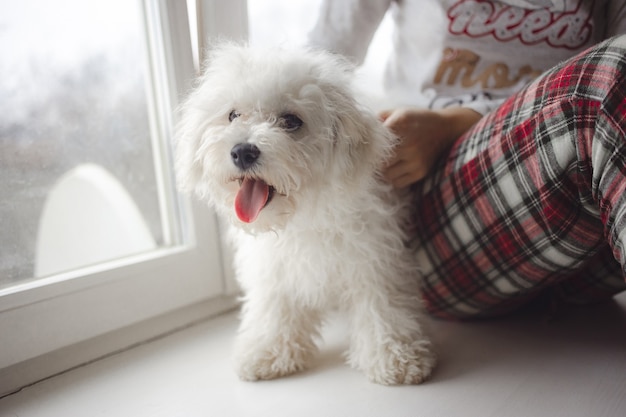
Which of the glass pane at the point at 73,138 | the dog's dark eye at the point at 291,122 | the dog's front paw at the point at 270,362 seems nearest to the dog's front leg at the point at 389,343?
the dog's front paw at the point at 270,362

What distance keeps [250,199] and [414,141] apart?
37 cm

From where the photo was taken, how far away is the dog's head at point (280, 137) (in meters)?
0.84

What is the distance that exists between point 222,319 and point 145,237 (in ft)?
0.95

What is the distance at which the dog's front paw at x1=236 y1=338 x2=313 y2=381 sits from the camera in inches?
38.2

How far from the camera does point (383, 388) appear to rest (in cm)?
92

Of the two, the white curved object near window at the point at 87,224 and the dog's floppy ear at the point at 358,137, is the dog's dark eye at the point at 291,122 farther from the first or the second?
the white curved object near window at the point at 87,224

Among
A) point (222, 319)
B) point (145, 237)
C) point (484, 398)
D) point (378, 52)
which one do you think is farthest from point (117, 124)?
point (484, 398)

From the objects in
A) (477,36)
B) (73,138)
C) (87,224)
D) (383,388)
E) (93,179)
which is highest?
(477,36)

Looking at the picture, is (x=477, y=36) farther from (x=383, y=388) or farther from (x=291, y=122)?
(x=383, y=388)

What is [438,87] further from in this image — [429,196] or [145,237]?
[145,237]

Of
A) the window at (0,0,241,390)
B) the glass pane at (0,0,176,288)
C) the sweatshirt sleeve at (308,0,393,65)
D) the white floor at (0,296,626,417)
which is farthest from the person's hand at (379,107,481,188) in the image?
the glass pane at (0,0,176,288)

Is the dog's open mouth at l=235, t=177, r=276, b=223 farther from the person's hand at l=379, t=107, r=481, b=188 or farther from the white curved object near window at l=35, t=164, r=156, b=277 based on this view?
the white curved object near window at l=35, t=164, r=156, b=277

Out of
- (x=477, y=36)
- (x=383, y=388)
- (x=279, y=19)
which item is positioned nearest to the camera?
(x=383, y=388)

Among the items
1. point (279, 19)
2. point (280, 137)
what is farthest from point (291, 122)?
point (279, 19)
